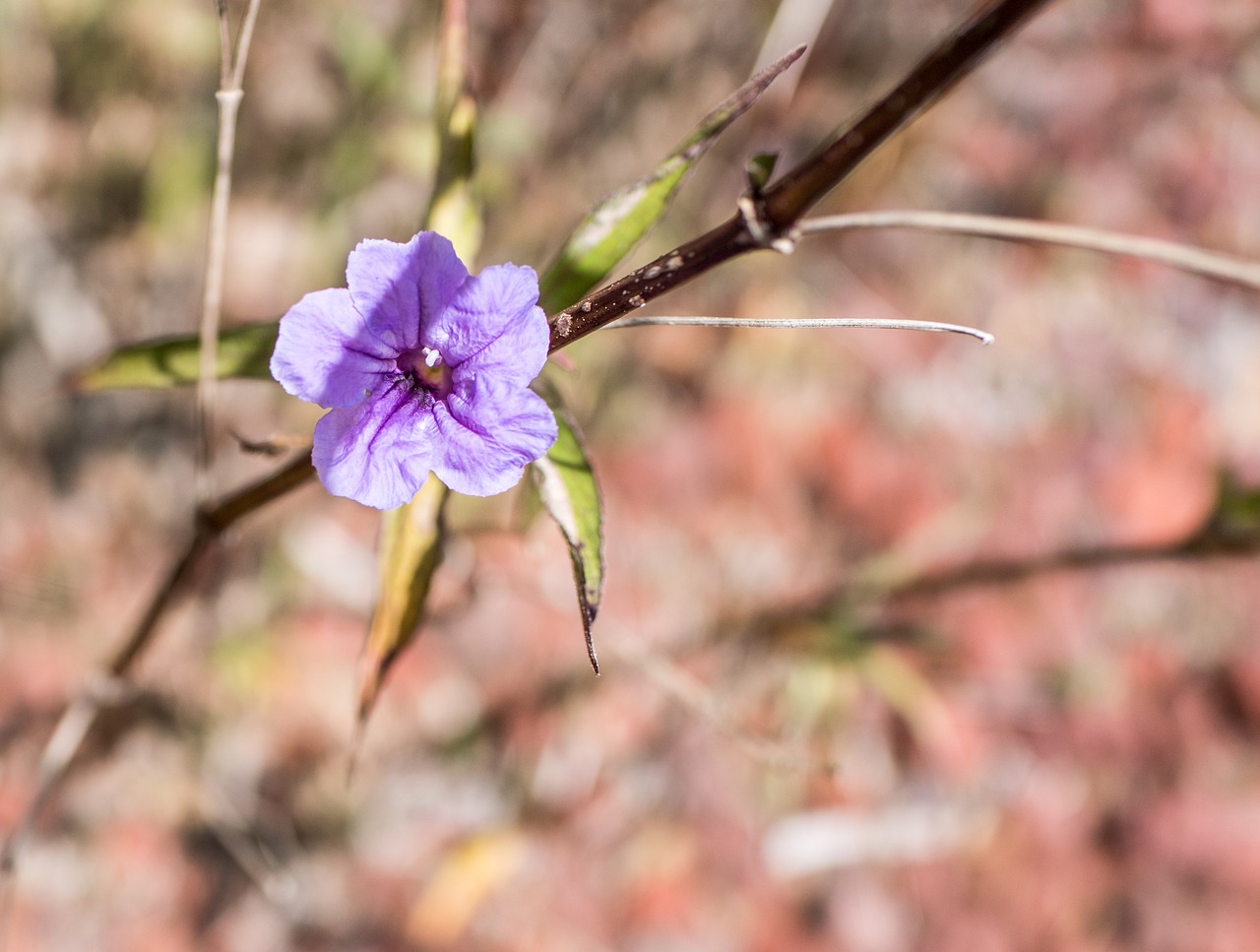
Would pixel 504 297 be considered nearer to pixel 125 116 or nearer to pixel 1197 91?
pixel 125 116

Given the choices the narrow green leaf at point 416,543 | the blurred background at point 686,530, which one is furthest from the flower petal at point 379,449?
the blurred background at point 686,530

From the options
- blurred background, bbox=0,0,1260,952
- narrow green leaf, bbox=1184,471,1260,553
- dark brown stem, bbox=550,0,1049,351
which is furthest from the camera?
blurred background, bbox=0,0,1260,952

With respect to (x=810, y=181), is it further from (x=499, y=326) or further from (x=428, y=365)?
(x=428, y=365)

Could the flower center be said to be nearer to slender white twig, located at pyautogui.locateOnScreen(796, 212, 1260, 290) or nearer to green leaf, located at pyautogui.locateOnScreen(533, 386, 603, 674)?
green leaf, located at pyautogui.locateOnScreen(533, 386, 603, 674)

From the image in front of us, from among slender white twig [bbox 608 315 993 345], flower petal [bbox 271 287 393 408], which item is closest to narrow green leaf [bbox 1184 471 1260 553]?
slender white twig [bbox 608 315 993 345]

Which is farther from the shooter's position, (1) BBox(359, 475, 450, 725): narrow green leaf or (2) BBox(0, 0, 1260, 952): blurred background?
(2) BBox(0, 0, 1260, 952): blurred background

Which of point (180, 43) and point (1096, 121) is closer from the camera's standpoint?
point (180, 43)

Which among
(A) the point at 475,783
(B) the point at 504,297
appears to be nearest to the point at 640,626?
(A) the point at 475,783
